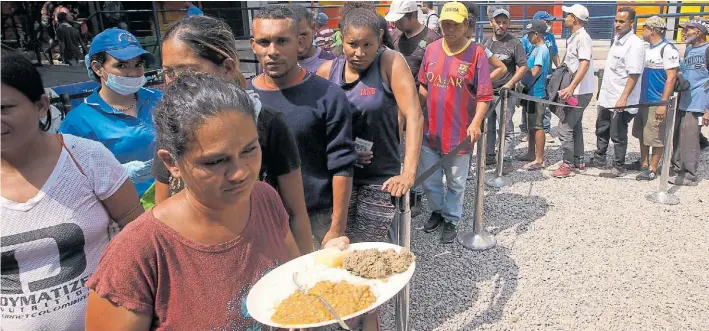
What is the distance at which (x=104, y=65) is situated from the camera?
291 cm

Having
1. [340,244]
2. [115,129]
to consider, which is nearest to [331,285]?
[340,244]

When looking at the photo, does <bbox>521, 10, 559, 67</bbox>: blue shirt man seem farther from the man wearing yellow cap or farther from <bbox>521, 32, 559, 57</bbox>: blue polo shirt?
the man wearing yellow cap

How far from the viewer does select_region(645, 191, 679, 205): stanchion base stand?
17.8 ft

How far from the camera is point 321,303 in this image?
1.65 metres

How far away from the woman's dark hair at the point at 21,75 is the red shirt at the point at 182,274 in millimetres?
787

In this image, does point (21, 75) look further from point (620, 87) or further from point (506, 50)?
point (620, 87)

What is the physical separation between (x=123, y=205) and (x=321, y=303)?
36.3 inches

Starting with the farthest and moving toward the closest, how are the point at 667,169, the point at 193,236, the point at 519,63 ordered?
the point at 519,63, the point at 667,169, the point at 193,236

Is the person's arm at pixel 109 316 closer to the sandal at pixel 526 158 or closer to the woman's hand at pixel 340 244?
the woman's hand at pixel 340 244

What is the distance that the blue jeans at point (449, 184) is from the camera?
4.45m

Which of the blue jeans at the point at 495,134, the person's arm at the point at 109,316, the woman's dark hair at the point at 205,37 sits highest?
the woman's dark hair at the point at 205,37

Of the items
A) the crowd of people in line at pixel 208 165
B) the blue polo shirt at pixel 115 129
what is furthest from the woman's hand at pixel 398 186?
the blue polo shirt at pixel 115 129

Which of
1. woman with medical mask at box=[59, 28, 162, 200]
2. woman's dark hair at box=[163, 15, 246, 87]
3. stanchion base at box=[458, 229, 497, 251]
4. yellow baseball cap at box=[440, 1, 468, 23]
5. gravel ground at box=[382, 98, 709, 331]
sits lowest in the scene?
gravel ground at box=[382, 98, 709, 331]

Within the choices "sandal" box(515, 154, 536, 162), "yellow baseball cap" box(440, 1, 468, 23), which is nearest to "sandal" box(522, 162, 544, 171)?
"sandal" box(515, 154, 536, 162)
